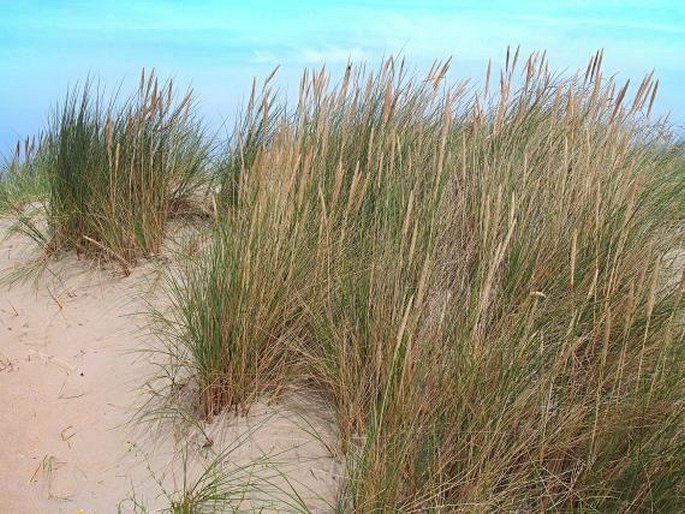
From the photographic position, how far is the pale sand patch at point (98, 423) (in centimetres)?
300

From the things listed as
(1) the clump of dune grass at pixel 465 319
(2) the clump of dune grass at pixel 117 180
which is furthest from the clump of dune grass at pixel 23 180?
(1) the clump of dune grass at pixel 465 319

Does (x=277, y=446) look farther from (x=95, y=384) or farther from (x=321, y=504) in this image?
(x=95, y=384)

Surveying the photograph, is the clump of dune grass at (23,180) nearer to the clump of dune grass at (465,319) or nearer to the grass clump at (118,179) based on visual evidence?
the grass clump at (118,179)

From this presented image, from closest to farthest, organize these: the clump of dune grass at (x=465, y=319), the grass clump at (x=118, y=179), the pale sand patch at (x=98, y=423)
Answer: the clump of dune grass at (x=465, y=319) → the pale sand patch at (x=98, y=423) → the grass clump at (x=118, y=179)

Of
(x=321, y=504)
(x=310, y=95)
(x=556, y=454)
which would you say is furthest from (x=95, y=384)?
(x=556, y=454)

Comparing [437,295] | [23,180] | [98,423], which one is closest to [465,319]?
[437,295]

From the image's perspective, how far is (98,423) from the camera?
367 cm

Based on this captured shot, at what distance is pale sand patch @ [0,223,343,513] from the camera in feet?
9.86

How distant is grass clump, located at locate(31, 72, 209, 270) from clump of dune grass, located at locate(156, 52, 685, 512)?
1.05m

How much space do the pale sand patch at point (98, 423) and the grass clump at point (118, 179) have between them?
0.19 m

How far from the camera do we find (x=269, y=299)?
3.20 m

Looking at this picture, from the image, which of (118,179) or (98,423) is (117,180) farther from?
(98,423)

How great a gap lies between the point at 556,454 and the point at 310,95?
8.92 ft

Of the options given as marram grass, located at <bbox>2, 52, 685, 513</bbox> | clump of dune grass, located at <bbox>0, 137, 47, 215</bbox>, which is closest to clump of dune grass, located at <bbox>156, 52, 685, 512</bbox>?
marram grass, located at <bbox>2, 52, 685, 513</bbox>
